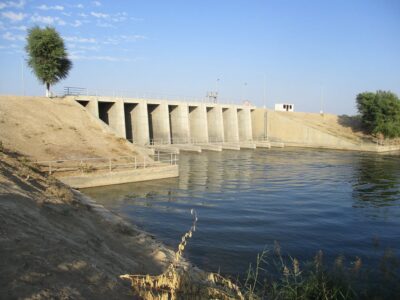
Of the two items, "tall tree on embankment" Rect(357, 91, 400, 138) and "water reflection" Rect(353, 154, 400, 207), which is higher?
"tall tree on embankment" Rect(357, 91, 400, 138)

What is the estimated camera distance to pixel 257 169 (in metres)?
36.9

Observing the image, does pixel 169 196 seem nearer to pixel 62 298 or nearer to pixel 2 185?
pixel 2 185

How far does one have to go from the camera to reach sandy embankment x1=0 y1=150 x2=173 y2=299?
5715 mm

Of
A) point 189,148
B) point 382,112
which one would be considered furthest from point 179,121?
point 382,112

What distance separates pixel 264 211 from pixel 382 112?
5980 cm

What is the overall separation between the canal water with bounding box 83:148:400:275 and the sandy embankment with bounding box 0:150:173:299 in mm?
2301

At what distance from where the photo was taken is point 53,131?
32.6 m

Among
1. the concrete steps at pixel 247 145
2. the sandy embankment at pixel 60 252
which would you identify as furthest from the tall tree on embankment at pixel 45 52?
the sandy embankment at pixel 60 252

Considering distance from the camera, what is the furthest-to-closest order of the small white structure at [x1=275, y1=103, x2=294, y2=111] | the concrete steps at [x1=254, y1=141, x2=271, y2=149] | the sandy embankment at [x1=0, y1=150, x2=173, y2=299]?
the small white structure at [x1=275, y1=103, x2=294, y2=111]
the concrete steps at [x1=254, y1=141, x2=271, y2=149]
the sandy embankment at [x1=0, y1=150, x2=173, y2=299]

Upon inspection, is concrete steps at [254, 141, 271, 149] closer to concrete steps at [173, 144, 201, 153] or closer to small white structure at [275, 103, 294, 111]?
concrete steps at [173, 144, 201, 153]

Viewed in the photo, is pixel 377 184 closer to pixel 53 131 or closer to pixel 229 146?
pixel 53 131

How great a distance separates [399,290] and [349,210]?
11895 mm

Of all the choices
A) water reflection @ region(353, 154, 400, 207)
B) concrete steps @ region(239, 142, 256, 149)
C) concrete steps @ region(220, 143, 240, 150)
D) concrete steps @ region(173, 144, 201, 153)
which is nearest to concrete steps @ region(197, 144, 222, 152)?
concrete steps @ region(173, 144, 201, 153)

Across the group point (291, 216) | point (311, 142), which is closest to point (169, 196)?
point (291, 216)
